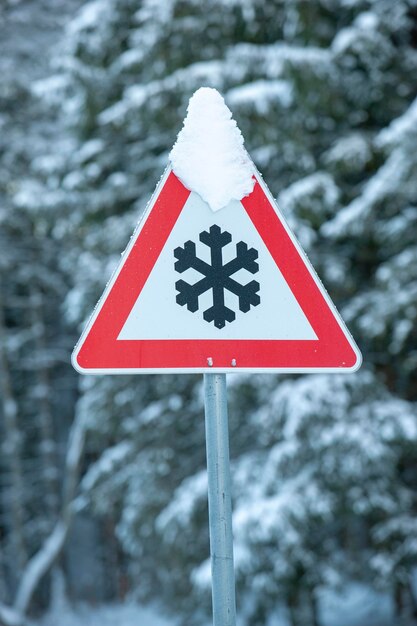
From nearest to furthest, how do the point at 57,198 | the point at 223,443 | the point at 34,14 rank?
1. the point at 223,443
2. the point at 57,198
3. the point at 34,14

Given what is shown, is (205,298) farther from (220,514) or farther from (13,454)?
(13,454)

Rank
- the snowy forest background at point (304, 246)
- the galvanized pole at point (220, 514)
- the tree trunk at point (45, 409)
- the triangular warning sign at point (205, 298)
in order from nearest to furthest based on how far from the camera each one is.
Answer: the galvanized pole at point (220, 514), the triangular warning sign at point (205, 298), the snowy forest background at point (304, 246), the tree trunk at point (45, 409)

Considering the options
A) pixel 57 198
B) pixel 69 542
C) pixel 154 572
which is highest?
pixel 57 198

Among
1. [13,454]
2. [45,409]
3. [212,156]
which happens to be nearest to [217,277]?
[212,156]

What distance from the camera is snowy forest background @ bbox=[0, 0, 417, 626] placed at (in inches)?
281

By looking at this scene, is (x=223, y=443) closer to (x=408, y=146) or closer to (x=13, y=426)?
(x=408, y=146)

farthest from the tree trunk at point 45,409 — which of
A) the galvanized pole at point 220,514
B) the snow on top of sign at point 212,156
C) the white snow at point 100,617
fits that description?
the galvanized pole at point 220,514

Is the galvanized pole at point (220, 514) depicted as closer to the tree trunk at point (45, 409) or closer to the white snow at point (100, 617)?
the white snow at point (100, 617)

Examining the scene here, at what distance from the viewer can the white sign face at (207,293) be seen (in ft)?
7.11

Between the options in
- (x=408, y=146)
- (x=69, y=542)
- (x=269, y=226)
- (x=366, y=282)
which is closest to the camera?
(x=269, y=226)

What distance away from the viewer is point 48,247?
13.1 m

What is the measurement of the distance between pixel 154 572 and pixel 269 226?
29.2 feet

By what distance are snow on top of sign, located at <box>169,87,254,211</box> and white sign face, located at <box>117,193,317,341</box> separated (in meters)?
0.04

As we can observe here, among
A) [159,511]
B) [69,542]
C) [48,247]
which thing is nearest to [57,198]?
[48,247]
